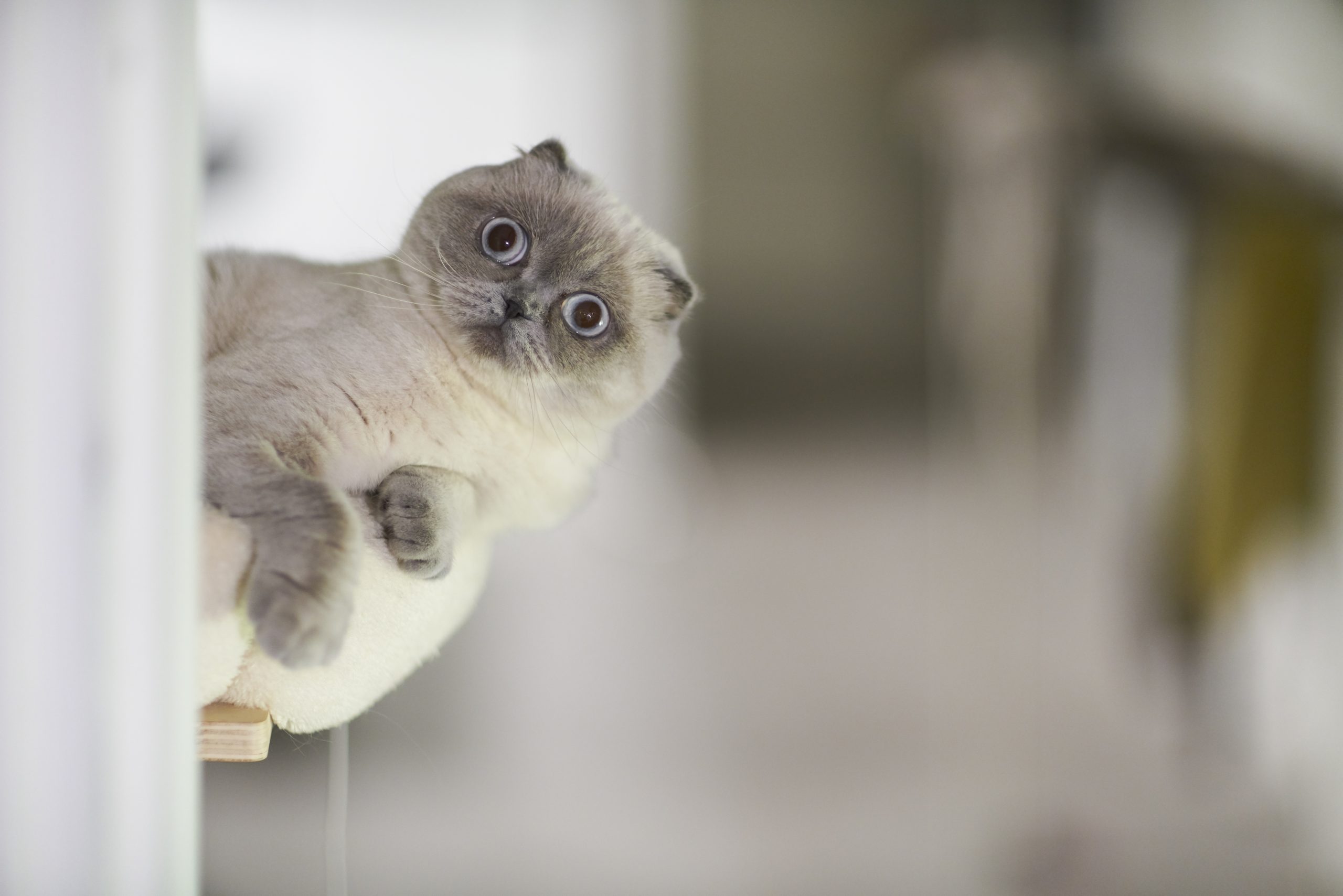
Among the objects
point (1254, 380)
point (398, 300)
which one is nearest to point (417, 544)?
point (398, 300)

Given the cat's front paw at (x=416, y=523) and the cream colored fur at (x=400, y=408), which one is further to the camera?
the cat's front paw at (x=416, y=523)

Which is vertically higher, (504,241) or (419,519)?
(504,241)

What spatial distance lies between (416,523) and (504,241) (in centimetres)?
29

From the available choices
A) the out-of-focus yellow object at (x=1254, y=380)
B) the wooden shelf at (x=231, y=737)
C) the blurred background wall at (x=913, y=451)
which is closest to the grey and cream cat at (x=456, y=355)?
the wooden shelf at (x=231, y=737)

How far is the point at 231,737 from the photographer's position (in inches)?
22.9

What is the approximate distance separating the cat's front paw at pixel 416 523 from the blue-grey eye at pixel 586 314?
0.20 metres

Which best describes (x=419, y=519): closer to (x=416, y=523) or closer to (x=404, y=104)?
(x=416, y=523)

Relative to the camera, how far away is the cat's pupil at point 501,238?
0.82 m

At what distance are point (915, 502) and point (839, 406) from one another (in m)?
0.42

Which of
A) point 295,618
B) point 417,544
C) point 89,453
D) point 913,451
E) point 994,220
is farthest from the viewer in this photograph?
point 913,451

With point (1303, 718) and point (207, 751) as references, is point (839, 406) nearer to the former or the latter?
point (1303, 718)

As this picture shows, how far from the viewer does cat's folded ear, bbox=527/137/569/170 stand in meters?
0.87

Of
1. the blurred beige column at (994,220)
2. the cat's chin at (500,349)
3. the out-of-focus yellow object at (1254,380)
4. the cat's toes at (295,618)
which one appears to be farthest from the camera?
the blurred beige column at (994,220)

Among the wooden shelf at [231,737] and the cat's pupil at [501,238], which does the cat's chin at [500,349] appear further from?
the wooden shelf at [231,737]
